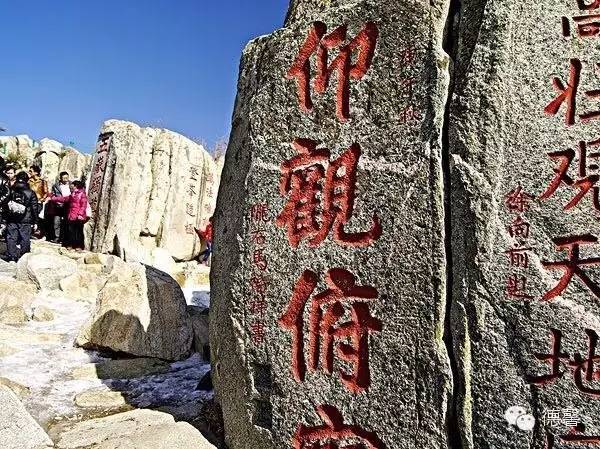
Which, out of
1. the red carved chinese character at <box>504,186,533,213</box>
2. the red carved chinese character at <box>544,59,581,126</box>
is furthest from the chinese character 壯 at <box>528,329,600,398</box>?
the red carved chinese character at <box>544,59,581,126</box>

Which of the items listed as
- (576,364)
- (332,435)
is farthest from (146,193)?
(576,364)

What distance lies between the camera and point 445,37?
4.30 meters

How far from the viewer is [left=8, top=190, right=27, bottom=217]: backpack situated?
36.6 ft

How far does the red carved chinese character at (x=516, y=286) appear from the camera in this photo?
371cm

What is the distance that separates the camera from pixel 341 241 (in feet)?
14.4

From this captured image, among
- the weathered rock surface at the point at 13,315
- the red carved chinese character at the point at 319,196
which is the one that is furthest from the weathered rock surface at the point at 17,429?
the weathered rock surface at the point at 13,315

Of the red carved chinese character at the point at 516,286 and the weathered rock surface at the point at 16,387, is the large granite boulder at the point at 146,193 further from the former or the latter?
the red carved chinese character at the point at 516,286

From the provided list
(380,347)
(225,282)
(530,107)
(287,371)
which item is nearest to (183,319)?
(225,282)

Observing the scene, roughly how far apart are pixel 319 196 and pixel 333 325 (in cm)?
99

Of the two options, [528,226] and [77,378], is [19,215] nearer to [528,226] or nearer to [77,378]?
[77,378]

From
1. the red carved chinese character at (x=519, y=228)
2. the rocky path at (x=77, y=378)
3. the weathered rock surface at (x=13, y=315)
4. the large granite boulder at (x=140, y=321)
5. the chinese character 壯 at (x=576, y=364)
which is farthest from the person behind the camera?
the weathered rock surface at (x=13, y=315)

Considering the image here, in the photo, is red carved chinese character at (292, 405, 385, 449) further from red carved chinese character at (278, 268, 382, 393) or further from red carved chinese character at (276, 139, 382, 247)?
red carved chinese character at (276, 139, 382, 247)

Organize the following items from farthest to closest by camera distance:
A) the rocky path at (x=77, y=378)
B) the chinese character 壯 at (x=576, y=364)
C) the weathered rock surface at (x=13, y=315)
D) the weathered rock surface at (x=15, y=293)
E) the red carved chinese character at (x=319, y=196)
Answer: the weathered rock surface at (x=15, y=293), the weathered rock surface at (x=13, y=315), the rocky path at (x=77, y=378), the red carved chinese character at (x=319, y=196), the chinese character 壯 at (x=576, y=364)

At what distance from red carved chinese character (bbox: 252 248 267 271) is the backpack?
8059 mm
